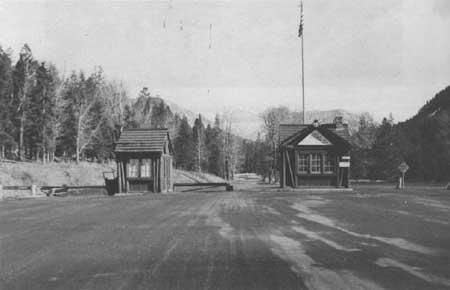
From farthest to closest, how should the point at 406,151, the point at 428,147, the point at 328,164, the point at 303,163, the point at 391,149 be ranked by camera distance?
the point at 428,147
the point at 406,151
the point at 391,149
the point at 303,163
the point at 328,164

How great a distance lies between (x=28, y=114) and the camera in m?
53.9

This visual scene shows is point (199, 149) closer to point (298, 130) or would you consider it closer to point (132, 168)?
point (298, 130)

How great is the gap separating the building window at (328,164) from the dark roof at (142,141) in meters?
12.2

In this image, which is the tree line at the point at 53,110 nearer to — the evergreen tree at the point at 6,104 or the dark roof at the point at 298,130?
the evergreen tree at the point at 6,104

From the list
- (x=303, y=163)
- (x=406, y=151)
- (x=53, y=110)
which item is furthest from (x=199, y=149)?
(x=303, y=163)

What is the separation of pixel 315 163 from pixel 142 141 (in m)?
13.1

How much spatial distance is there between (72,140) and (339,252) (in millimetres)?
59998

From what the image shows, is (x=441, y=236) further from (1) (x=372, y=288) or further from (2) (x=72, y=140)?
(2) (x=72, y=140)

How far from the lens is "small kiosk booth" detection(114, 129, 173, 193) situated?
3055 centimetres

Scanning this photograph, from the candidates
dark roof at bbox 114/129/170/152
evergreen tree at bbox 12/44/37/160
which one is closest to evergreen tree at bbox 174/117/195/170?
evergreen tree at bbox 12/44/37/160

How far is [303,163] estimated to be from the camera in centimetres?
3178

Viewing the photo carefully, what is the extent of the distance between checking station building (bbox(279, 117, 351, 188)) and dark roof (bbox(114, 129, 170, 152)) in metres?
9.18

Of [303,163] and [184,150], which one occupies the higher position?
[184,150]

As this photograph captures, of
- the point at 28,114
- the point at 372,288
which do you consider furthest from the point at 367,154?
the point at 372,288
